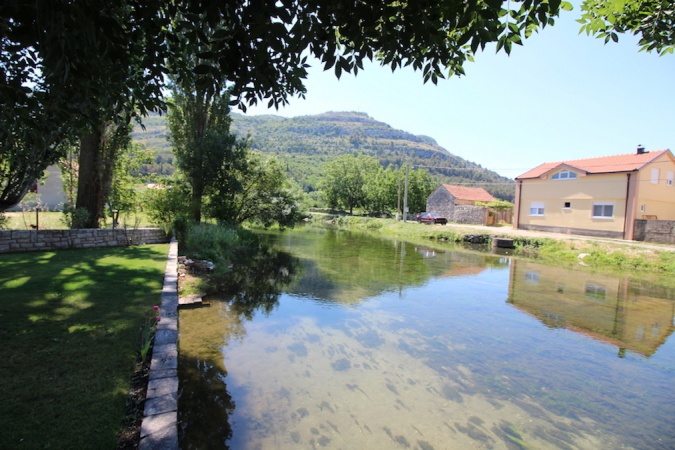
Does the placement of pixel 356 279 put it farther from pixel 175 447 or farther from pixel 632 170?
pixel 632 170

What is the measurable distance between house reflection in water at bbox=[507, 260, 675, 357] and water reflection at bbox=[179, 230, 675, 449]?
0.21 ft

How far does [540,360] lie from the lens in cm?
652

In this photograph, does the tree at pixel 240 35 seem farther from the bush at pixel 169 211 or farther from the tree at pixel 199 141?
the tree at pixel 199 141

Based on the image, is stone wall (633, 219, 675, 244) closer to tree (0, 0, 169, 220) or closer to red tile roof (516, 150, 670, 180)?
red tile roof (516, 150, 670, 180)

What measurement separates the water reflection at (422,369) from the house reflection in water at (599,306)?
0.06 metres

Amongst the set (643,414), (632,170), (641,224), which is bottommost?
(643,414)

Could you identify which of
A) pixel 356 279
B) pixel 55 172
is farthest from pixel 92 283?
pixel 55 172

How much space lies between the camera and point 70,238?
11000mm

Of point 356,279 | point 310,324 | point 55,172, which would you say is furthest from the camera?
point 55,172

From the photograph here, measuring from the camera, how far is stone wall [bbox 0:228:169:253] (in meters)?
9.72

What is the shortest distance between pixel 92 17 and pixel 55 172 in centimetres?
3194

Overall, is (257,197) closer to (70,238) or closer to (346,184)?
(70,238)

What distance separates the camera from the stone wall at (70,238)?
31.9 feet

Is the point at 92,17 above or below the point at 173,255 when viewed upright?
above
